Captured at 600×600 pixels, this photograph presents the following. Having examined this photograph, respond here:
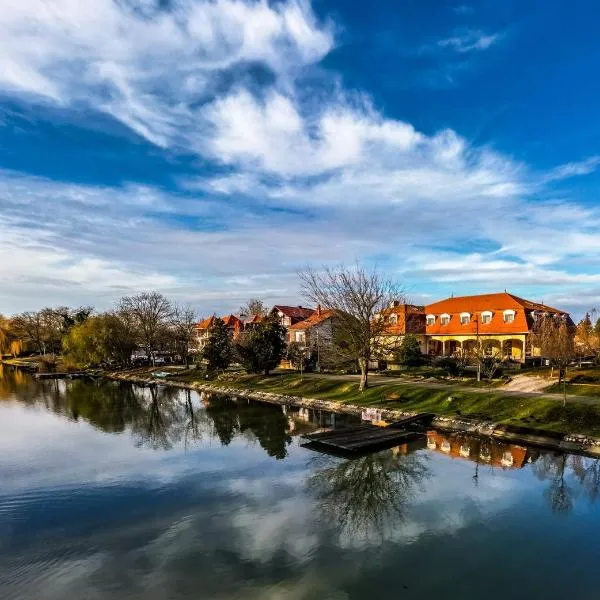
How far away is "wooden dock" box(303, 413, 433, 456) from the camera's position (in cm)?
2431

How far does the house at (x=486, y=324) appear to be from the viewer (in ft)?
143

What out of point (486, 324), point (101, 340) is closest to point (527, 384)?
point (486, 324)

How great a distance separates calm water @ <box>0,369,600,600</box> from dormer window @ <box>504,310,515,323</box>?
2293 cm

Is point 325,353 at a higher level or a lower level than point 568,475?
higher

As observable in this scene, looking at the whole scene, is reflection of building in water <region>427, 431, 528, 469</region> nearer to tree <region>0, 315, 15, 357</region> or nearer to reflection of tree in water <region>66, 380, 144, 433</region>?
reflection of tree in water <region>66, 380, 144, 433</region>

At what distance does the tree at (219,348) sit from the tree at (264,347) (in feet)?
14.4

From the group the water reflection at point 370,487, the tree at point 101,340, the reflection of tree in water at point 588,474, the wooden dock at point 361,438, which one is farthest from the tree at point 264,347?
the reflection of tree in water at point 588,474

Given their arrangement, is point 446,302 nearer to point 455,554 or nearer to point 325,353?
point 325,353

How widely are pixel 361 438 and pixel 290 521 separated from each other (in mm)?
10482

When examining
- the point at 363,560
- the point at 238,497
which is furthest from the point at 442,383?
the point at 363,560

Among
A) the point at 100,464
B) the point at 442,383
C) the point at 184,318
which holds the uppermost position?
the point at 184,318

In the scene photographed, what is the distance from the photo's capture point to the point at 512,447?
920 inches

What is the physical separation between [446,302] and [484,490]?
3822 centimetres

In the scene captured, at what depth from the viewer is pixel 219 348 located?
2125 inches
